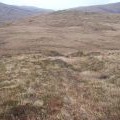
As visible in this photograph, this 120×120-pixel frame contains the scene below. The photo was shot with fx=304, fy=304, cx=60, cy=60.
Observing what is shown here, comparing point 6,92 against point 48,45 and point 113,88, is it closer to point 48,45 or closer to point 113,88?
point 113,88

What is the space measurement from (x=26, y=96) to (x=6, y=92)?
1660 millimetres

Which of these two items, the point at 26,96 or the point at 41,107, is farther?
the point at 26,96

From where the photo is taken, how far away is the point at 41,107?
13.1 m

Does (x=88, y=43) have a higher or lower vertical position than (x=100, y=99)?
lower

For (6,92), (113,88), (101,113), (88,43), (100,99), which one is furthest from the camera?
(88,43)

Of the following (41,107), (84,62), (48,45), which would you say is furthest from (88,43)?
(41,107)

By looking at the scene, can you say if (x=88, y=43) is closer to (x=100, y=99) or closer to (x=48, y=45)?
(x=48, y=45)

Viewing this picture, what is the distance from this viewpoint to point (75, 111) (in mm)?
12641

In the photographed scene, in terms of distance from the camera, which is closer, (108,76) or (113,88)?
(113,88)

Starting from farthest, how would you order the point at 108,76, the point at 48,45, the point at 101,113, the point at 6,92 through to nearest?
1. the point at 48,45
2. the point at 108,76
3. the point at 6,92
4. the point at 101,113

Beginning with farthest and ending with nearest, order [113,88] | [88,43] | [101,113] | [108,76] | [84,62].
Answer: [88,43]
[84,62]
[108,76]
[113,88]
[101,113]

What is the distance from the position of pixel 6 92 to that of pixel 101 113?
5.99 metres

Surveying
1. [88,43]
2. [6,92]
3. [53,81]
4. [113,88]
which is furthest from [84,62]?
[88,43]

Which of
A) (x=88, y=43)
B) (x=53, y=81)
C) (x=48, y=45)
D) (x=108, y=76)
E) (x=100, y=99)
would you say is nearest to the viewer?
(x=100, y=99)
